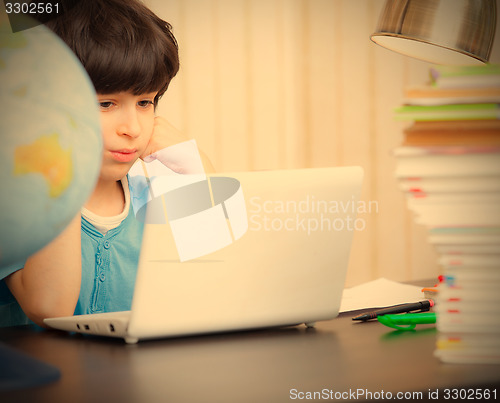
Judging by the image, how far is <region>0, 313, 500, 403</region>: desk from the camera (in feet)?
1.59

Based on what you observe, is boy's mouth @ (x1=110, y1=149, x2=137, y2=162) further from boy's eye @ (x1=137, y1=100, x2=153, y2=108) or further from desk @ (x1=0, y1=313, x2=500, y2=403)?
desk @ (x1=0, y1=313, x2=500, y2=403)

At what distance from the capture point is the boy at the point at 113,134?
1163 mm

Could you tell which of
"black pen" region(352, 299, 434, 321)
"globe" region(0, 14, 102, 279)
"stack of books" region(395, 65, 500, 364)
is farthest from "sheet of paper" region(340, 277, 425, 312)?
"globe" region(0, 14, 102, 279)

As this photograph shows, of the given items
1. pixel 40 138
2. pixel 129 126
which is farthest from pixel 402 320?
pixel 129 126

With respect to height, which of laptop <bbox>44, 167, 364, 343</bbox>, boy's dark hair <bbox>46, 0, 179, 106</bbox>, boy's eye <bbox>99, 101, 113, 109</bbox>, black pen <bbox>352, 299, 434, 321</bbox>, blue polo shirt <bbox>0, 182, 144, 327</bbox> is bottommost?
blue polo shirt <bbox>0, 182, 144, 327</bbox>

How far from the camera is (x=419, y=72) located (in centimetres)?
293

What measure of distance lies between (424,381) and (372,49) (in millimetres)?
2603

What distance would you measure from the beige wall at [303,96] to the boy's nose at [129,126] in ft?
4.88

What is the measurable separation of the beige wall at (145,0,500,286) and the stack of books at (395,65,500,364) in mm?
2223

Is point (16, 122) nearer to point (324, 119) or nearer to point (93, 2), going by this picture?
point (93, 2)

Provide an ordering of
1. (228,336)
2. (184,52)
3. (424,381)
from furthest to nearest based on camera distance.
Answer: (184,52), (228,336), (424,381)

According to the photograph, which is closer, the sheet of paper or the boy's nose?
the sheet of paper

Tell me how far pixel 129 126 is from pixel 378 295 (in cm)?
57

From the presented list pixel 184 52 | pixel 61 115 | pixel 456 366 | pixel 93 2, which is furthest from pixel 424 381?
pixel 184 52
